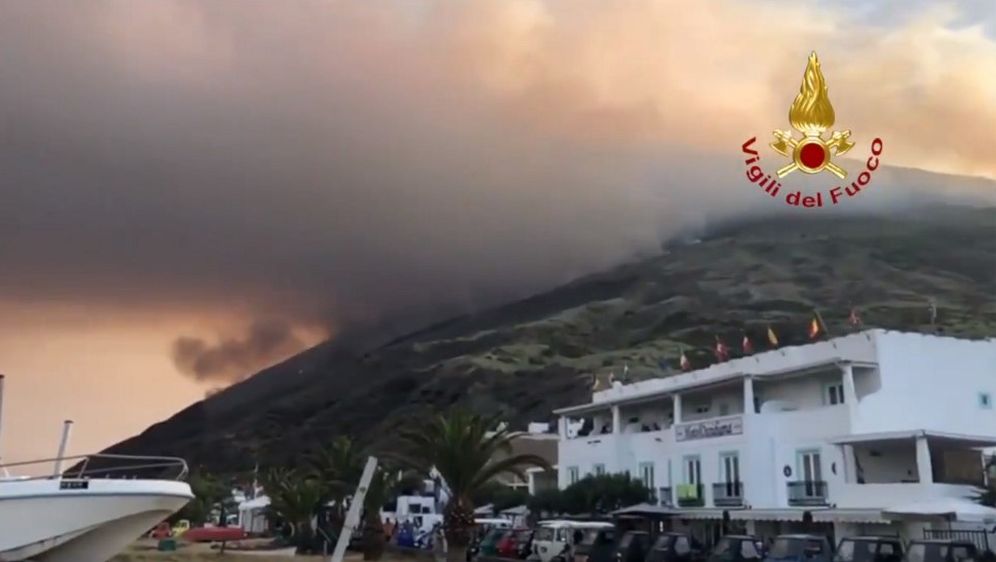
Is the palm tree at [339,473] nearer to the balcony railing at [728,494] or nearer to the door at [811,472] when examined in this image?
the balcony railing at [728,494]

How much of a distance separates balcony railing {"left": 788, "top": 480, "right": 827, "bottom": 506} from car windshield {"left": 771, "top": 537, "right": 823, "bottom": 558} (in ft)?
30.6

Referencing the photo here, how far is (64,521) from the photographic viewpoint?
60.7ft

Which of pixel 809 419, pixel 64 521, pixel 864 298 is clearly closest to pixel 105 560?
pixel 64 521

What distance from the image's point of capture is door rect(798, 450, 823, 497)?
34.0m

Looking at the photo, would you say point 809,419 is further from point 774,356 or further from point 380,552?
point 380,552

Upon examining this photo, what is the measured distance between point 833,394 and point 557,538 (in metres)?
11.1

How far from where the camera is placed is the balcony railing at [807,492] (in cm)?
3370

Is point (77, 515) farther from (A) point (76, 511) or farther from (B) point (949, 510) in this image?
(B) point (949, 510)

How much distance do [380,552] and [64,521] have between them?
2176 centimetres

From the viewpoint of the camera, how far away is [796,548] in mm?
24531

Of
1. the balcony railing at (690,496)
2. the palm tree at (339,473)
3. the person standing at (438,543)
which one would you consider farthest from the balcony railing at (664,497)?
the palm tree at (339,473)

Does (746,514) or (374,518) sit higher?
(746,514)

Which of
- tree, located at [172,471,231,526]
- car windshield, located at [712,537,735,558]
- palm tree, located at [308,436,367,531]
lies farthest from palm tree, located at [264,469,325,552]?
car windshield, located at [712,537,735,558]

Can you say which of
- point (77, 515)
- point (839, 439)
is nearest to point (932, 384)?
point (839, 439)
